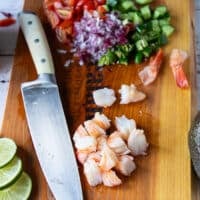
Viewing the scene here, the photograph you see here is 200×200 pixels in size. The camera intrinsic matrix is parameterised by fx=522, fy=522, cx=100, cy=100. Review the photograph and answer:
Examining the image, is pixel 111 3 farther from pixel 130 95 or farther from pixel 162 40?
pixel 130 95

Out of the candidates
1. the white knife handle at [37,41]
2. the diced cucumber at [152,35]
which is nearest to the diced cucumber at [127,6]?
the diced cucumber at [152,35]

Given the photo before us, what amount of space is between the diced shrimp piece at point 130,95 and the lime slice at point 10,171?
29cm

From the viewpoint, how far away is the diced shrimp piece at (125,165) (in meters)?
1.10

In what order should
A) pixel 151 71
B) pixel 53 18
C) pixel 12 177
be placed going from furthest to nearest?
pixel 53 18 < pixel 151 71 < pixel 12 177

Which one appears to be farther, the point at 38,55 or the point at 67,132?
the point at 38,55

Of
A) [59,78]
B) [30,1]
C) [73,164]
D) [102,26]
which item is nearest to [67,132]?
[73,164]

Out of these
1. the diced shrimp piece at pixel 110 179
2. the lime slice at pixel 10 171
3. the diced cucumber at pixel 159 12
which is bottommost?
the diced shrimp piece at pixel 110 179

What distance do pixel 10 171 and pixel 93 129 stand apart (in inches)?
7.9

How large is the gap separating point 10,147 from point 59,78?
0.83ft

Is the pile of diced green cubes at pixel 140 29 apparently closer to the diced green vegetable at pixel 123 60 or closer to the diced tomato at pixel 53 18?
the diced green vegetable at pixel 123 60

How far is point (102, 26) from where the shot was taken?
1350 millimetres

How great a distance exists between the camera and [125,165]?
1099mm

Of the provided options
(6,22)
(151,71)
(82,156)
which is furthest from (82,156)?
(6,22)

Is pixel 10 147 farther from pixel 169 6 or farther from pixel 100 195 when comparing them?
pixel 169 6
